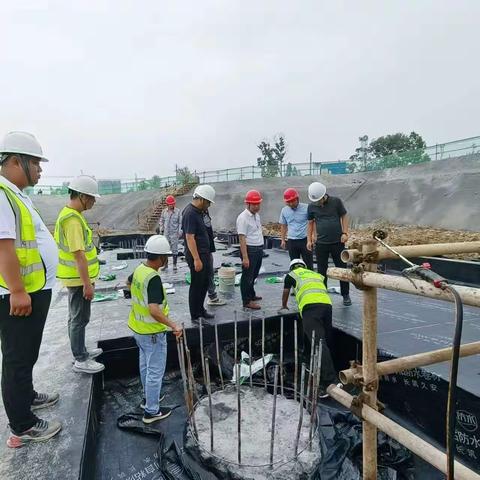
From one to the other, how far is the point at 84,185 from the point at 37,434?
1806mm

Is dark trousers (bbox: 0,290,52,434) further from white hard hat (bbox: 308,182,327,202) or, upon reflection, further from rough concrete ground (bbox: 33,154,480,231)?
rough concrete ground (bbox: 33,154,480,231)

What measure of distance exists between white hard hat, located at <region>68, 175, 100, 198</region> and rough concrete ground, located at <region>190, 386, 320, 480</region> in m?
2.20

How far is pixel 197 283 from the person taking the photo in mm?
A: 4070

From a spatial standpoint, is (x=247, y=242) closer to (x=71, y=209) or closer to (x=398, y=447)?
(x=71, y=209)

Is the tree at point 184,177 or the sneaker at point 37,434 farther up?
the tree at point 184,177

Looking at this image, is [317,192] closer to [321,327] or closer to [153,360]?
[321,327]

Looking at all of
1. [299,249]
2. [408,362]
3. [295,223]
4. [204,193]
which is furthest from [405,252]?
[299,249]

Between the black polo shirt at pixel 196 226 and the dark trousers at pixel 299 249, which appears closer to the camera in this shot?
the black polo shirt at pixel 196 226

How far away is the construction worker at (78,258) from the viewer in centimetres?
277

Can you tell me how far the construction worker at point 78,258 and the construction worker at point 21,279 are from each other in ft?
1.70

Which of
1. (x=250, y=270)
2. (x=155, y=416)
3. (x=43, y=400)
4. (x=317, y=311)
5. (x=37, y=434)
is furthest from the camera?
(x=250, y=270)

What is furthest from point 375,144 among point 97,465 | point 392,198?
point 97,465

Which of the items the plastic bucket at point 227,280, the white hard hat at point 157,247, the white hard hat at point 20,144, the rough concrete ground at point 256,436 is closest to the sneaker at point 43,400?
the rough concrete ground at point 256,436

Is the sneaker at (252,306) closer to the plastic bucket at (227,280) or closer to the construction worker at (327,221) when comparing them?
the plastic bucket at (227,280)
